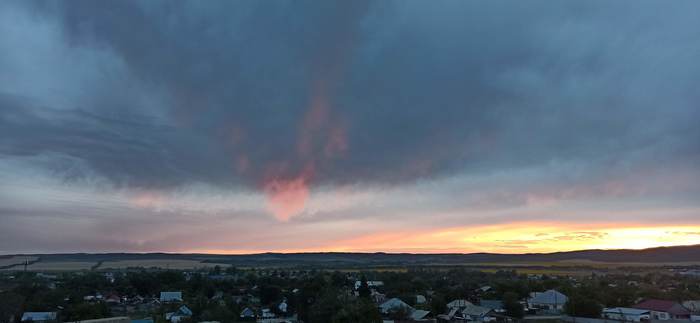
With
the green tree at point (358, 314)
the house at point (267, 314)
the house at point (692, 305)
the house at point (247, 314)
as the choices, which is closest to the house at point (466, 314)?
the green tree at point (358, 314)

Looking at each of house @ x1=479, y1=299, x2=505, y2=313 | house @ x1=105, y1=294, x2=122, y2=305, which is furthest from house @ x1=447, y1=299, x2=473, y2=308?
house @ x1=105, y1=294, x2=122, y2=305

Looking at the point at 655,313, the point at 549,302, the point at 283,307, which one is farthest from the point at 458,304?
the point at 283,307

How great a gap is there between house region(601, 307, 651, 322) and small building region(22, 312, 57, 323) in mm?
44748

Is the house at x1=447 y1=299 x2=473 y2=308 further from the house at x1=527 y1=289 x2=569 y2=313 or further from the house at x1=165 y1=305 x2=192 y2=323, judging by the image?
the house at x1=165 y1=305 x2=192 y2=323

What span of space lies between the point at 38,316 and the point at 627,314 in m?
48.2

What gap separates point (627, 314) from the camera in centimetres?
4672

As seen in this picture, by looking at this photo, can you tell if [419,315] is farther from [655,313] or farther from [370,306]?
[655,313]

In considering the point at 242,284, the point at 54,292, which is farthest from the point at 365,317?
the point at 242,284

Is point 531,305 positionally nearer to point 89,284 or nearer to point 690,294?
point 690,294

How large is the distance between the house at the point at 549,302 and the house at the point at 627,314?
7.14 metres

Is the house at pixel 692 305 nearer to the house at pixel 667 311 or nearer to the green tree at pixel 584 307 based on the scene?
the house at pixel 667 311

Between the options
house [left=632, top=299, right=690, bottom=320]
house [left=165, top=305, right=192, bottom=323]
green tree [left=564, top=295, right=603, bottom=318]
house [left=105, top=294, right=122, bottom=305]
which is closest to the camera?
house [left=632, top=299, right=690, bottom=320]

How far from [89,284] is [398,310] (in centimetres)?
5464

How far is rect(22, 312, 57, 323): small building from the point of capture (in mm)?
47500
